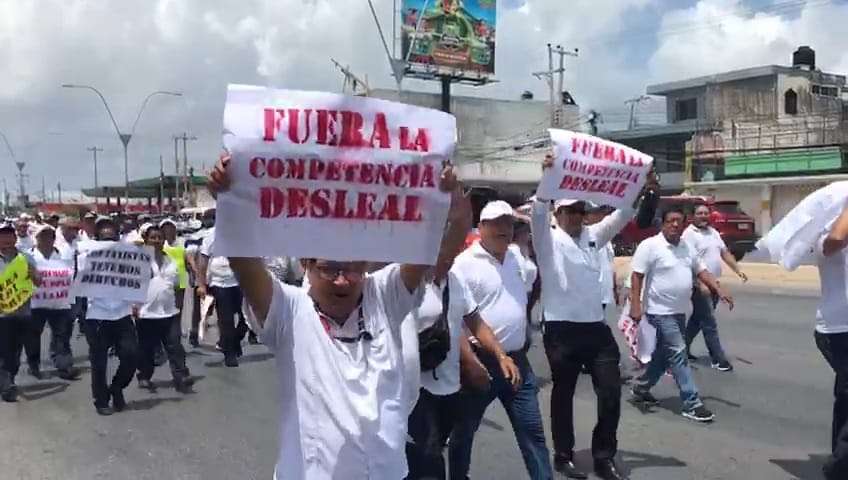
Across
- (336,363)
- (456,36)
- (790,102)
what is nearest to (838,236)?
(336,363)

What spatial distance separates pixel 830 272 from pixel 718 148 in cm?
4005

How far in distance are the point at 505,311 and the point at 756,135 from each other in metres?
41.0

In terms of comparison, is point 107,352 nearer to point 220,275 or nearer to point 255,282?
point 220,275

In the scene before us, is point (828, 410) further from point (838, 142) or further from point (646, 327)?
point (838, 142)

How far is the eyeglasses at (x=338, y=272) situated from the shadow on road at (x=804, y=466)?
13.2ft

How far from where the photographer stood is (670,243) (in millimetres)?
7805

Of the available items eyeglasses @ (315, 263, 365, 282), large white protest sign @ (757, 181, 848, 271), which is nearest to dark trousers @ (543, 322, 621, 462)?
large white protest sign @ (757, 181, 848, 271)

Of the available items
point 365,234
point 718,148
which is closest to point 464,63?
point 718,148

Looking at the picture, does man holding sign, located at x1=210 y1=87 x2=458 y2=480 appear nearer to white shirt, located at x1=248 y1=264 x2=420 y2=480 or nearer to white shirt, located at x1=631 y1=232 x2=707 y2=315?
white shirt, located at x1=248 y1=264 x2=420 y2=480

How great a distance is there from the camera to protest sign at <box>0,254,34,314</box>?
9023 millimetres

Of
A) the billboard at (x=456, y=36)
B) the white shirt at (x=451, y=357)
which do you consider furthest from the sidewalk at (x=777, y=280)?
the billboard at (x=456, y=36)

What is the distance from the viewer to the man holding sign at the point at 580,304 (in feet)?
18.4

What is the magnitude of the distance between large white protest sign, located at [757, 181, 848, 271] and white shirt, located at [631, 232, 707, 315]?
6.99 feet

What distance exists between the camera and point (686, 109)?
50000 mm
